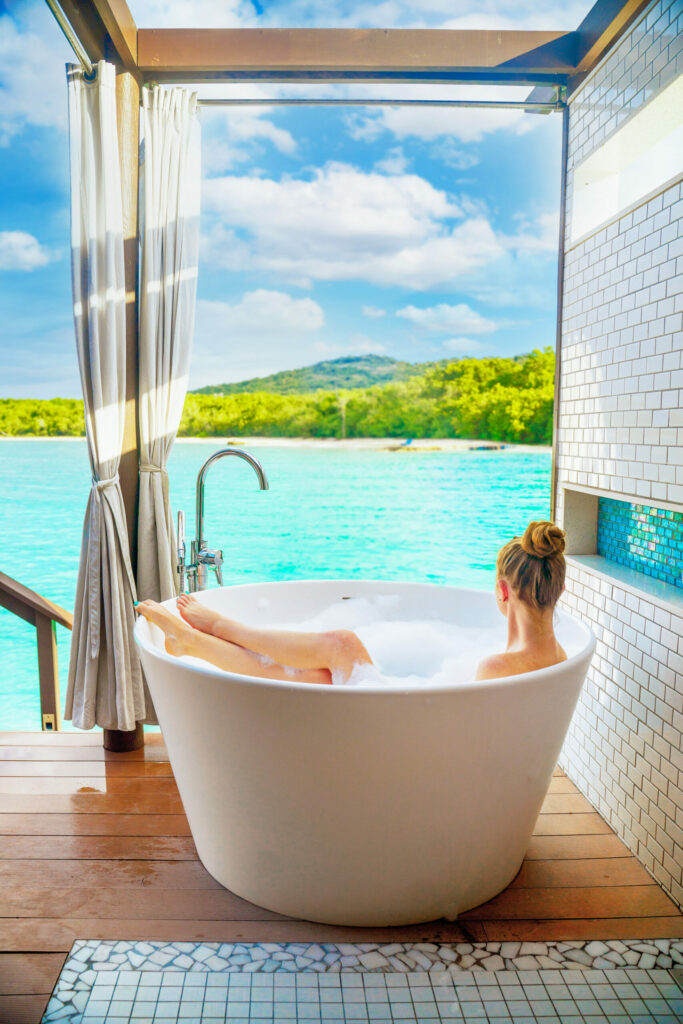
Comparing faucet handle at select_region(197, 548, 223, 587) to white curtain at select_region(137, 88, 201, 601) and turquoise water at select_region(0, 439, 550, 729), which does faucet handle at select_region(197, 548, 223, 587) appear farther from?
turquoise water at select_region(0, 439, 550, 729)

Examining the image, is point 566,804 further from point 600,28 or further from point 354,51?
point 354,51

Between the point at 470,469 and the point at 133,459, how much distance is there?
9.20 metres

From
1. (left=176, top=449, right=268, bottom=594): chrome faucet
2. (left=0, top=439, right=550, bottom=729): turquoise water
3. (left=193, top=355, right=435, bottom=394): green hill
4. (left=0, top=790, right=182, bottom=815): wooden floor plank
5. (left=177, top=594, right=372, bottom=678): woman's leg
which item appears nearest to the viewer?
(left=177, top=594, right=372, bottom=678): woman's leg

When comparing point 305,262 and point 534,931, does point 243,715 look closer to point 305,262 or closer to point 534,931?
point 534,931

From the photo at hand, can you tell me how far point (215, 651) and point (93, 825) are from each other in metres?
0.72

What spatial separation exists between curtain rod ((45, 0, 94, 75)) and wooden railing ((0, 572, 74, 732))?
1852 millimetres

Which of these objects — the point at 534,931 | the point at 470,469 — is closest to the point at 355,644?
the point at 534,931

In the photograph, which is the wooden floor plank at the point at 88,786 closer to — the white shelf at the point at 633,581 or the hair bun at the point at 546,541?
the hair bun at the point at 546,541

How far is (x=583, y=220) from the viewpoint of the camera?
2.59 meters

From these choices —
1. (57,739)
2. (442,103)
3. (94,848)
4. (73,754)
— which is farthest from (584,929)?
(442,103)

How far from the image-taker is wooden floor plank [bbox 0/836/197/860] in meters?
1.96

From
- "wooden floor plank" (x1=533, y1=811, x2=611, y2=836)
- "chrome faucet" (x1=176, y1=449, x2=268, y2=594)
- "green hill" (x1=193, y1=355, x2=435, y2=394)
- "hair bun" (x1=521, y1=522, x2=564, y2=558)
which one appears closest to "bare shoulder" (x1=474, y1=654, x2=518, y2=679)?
"hair bun" (x1=521, y1=522, x2=564, y2=558)

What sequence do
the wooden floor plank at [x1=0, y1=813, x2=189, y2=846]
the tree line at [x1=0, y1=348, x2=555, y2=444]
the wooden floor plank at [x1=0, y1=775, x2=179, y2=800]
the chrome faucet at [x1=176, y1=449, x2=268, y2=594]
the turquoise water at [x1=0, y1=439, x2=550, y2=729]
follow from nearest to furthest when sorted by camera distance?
the wooden floor plank at [x1=0, y1=813, x2=189, y2=846] < the wooden floor plank at [x1=0, y1=775, x2=179, y2=800] < the chrome faucet at [x1=176, y1=449, x2=268, y2=594] < the turquoise water at [x1=0, y1=439, x2=550, y2=729] < the tree line at [x1=0, y1=348, x2=555, y2=444]

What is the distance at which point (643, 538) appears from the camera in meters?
2.24
